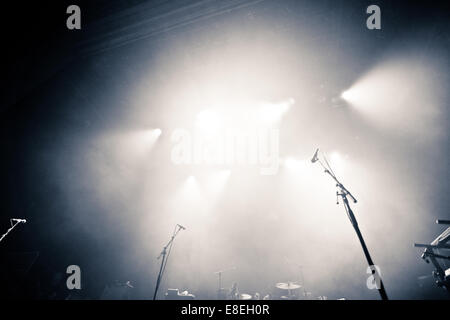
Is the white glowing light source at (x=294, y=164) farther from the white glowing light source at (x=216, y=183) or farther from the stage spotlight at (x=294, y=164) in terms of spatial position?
the white glowing light source at (x=216, y=183)

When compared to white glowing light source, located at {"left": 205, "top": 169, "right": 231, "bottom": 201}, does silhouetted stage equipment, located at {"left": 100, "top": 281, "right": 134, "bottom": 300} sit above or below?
below

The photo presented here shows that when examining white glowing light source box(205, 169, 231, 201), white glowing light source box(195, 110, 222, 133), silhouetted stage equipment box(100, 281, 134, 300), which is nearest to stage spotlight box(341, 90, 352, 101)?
white glowing light source box(195, 110, 222, 133)

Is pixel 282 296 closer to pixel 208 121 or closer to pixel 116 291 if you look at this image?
pixel 116 291

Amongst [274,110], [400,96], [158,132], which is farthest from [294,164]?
[158,132]

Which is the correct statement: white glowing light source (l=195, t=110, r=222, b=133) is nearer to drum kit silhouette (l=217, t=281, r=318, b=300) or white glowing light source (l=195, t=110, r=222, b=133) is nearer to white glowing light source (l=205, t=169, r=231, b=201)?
white glowing light source (l=205, t=169, r=231, b=201)

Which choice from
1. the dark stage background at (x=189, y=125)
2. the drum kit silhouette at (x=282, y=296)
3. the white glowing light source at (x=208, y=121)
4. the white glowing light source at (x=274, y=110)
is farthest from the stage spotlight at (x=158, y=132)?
the drum kit silhouette at (x=282, y=296)

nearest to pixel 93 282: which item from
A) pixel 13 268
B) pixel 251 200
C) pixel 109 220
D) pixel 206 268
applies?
pixel 109 220

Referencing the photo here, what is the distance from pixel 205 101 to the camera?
9555mm

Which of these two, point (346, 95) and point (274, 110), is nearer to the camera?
point (346, 95)

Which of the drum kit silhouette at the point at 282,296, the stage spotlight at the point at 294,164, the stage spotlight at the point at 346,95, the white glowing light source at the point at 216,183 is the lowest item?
Result: the drum kit silhouette at the point at 282,296

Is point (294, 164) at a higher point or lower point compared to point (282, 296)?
higher

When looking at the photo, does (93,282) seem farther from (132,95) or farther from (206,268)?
(132,95)

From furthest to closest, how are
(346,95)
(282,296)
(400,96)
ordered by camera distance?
(282,296), (346,95), (400,96)
